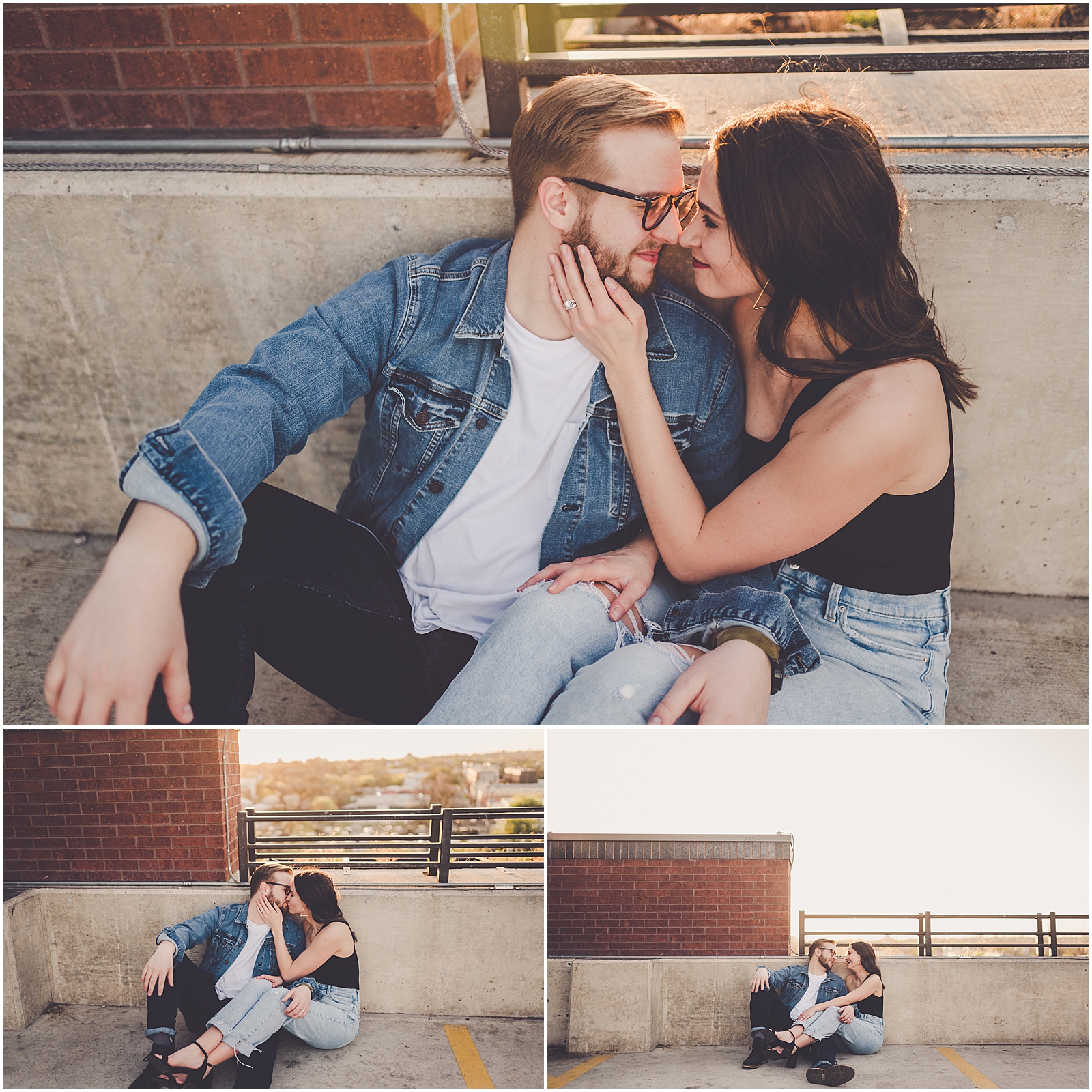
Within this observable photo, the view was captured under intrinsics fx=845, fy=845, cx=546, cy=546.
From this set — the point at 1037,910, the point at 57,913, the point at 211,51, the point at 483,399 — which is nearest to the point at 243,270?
the point at 211,51

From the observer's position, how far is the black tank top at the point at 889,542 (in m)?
1.84

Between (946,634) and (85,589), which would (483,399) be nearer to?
(946,634)

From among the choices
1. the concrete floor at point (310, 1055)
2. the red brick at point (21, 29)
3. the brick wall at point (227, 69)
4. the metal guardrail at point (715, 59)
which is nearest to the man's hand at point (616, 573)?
the concrete floor at point (310, 1055)

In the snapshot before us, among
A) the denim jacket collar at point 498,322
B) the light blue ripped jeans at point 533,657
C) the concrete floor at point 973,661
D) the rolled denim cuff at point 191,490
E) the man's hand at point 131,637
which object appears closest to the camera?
the man's hand at point 131,637

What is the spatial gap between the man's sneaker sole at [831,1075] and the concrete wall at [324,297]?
165cm

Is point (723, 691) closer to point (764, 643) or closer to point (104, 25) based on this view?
point (764, 643)

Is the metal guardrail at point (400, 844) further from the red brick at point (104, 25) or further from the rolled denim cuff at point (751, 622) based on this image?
the red brick at point (104, 25)

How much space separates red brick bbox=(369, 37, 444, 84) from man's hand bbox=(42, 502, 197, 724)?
1398 mm

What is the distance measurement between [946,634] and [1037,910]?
656mm

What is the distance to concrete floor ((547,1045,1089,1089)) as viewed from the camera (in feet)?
4.59

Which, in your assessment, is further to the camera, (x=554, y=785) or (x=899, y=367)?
(x=899, y=367)

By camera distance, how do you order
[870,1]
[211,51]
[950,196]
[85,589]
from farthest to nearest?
[85,589] → [211,51] → [950,196] → [870,1]

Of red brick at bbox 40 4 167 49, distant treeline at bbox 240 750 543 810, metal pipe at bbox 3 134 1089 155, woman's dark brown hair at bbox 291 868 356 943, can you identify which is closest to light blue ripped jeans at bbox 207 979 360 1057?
woman's dark brown hair at bbox 291 868 356 943

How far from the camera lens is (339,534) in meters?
2.02
